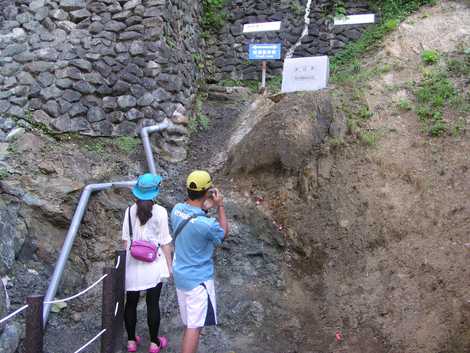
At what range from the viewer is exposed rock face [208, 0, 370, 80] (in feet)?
30.1

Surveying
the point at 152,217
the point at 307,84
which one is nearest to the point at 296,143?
the point at 307,84

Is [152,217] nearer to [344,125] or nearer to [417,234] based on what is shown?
[417,234]

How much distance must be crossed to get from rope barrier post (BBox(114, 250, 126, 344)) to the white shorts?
0.65 metres

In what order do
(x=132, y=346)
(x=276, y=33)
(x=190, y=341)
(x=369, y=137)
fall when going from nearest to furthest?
1. (x=190, y=341)
2. (x=132, y=346)
3. (x=369, y=137)
4. (x=276, y=33)

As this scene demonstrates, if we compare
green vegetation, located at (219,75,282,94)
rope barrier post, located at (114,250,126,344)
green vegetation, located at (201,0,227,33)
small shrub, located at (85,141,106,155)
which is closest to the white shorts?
rope barrier post, located at (114,250,126,344)

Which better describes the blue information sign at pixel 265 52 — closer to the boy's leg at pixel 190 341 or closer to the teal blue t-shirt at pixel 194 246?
the teal blue t-shirt at pixel 194 246

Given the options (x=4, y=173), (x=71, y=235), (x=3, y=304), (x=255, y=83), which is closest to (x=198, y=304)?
(x=3, y=304)

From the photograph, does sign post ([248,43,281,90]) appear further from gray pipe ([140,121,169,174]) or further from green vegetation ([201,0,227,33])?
gray pipe ([140,121,169,174])

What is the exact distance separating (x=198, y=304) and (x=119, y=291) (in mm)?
822

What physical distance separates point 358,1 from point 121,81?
5260 mm

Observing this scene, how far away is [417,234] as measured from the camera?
16.4 feet

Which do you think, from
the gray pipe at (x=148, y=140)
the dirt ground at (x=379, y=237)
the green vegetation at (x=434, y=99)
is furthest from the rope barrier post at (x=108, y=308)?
the green vegetation at (x=434, y=99)

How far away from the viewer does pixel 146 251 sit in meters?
3.72

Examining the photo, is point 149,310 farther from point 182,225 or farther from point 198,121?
point 198,121
